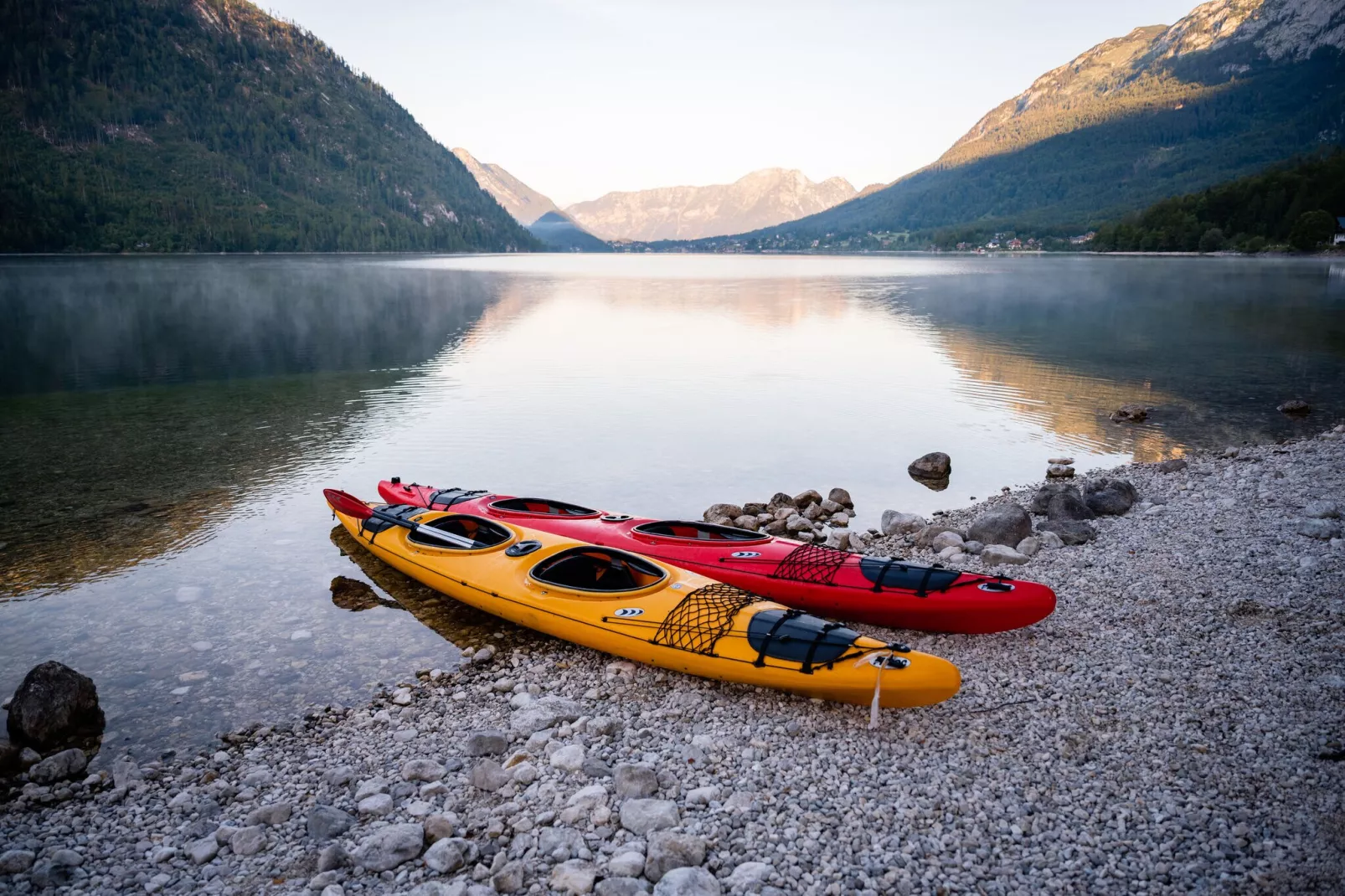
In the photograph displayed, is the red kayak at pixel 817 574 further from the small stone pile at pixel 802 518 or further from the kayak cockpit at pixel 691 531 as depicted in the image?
the small stone pile at pixel 802 518

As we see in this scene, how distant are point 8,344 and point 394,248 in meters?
158

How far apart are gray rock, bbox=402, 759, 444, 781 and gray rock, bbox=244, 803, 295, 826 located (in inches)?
32.8

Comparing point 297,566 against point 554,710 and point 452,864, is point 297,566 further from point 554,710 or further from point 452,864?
point 452,864

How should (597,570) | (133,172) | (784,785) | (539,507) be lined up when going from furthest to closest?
(133,172)
(539,507)
(597,570)
(784,785)

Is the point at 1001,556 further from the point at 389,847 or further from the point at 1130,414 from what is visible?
the point at 1130,414

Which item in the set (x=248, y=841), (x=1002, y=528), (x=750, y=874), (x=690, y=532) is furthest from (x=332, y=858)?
(x=1002, y=528)

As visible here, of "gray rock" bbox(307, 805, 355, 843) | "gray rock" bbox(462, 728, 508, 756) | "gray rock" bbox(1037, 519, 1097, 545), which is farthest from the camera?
"gray rock" bbox(1037, 519, 1097, 545)

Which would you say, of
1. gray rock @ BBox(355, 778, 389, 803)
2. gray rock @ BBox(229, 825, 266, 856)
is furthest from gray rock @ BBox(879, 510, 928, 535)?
gray rock @ BBox(229, 825, 266, 856)

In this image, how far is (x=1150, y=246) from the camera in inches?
4636

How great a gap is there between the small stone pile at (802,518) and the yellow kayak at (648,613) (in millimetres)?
3125

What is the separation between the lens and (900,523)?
1192 cm

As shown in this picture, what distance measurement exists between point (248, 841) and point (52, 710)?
2.99 meters

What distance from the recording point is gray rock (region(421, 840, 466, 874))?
499 centimetres

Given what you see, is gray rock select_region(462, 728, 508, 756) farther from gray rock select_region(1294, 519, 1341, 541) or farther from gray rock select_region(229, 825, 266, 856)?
gray rock select_region(1294, 519, 1341, 541)
